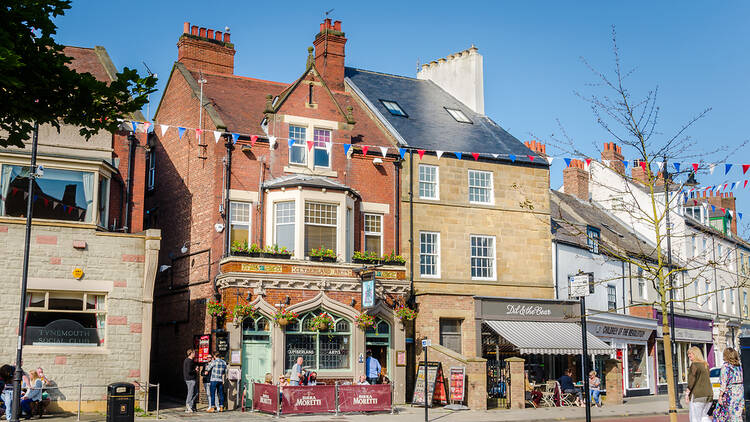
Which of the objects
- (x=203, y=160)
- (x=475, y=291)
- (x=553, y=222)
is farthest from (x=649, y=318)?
(x=203, y=160)

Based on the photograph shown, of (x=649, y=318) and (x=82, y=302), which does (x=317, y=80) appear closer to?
(x=82, y=302)

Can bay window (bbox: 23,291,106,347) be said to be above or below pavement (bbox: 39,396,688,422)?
above

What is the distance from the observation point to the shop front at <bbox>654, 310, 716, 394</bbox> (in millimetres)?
38469

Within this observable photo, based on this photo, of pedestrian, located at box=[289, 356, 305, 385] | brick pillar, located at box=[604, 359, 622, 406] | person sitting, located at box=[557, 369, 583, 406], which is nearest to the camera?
pedestrian, located at box=[289, 356, 305, 385]

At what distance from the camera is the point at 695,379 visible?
14.1 meters

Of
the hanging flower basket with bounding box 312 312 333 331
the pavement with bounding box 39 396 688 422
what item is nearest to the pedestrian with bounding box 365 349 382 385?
the pavement with bounding box 39 396 688 422

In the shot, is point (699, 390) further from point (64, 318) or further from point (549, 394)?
point (64, 318)

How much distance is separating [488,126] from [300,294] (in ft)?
44.9

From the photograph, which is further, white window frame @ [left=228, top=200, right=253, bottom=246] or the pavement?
white window frame @ [left=228, top=200, right=253, bottom=246]

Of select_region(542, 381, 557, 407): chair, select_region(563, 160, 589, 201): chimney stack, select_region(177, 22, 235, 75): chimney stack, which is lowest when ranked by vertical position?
select_region(542, 381, 557, 407): chair

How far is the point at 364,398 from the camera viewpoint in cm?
2309

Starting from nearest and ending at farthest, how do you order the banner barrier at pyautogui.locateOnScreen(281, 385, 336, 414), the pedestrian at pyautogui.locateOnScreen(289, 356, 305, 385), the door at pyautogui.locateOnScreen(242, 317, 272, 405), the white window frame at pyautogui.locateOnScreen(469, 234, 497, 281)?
the banner barrier at pyautogui.locateOnScreen(281, 385, 336, 414)
the pedestrian at pyautogui.locateOnScreen(289, 356, 305, 385)
the door at pyautogui.locateOnScreen(242, 317, 272, 405)
the white window frame at pyautogui.locateOnScreen(469, 234, 497, 281)

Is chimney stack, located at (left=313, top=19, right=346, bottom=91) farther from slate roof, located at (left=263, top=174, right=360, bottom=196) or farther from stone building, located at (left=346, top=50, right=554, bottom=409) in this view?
slate roof, located at (left=263, top=174, right=360, bottom=196)

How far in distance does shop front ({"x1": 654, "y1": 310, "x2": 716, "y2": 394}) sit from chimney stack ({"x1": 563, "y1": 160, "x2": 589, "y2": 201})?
26.6 ft
